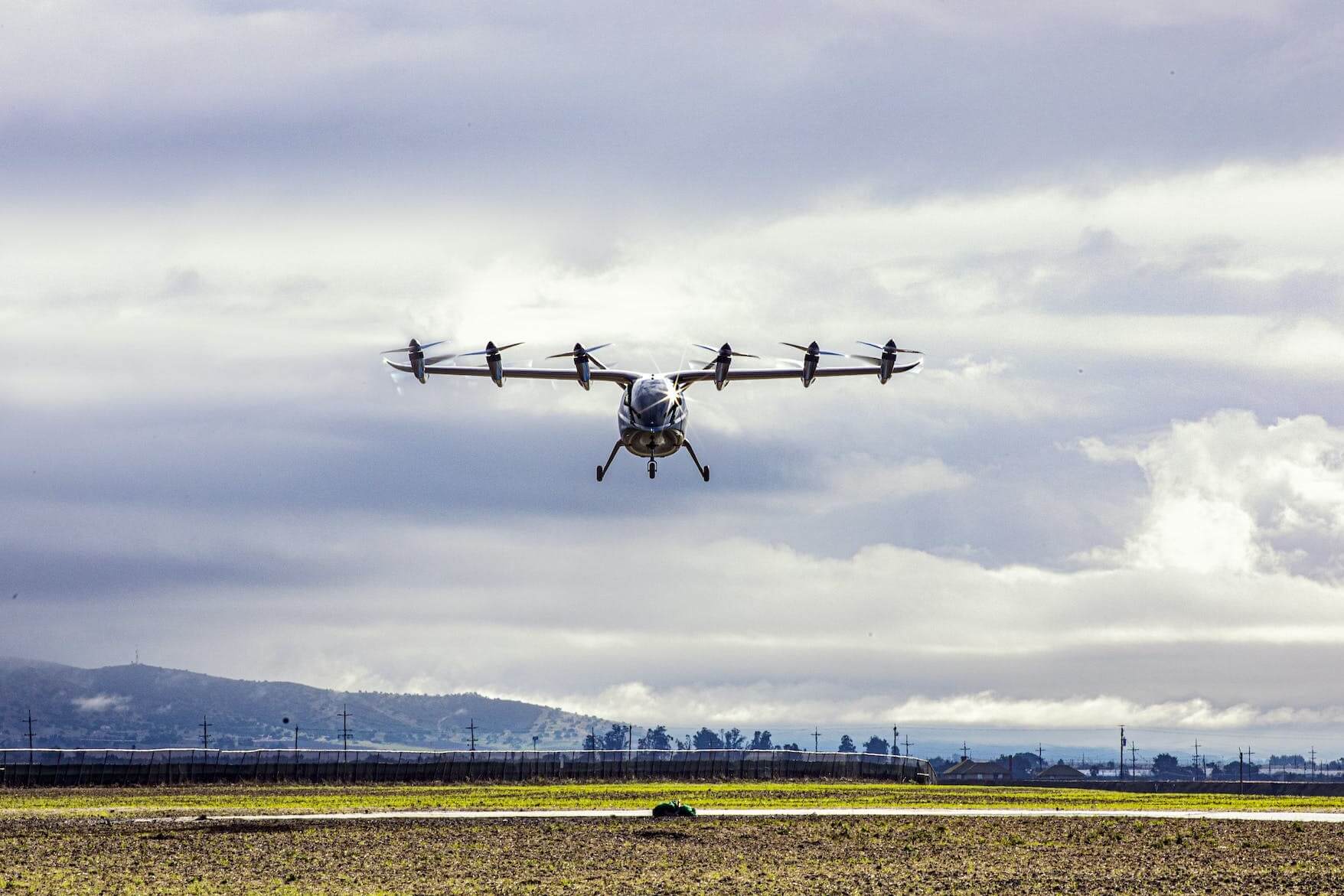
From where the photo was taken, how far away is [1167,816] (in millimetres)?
68375

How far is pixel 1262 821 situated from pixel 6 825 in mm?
48798

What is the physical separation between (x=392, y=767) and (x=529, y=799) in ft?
89.7

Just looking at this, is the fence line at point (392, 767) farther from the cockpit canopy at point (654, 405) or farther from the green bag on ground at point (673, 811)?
the cockpit canopy at point (654, 405)

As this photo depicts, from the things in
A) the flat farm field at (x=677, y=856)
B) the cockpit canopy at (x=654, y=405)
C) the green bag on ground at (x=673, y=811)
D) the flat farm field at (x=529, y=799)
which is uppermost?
the cockpit canopy at (x=654, y=405)

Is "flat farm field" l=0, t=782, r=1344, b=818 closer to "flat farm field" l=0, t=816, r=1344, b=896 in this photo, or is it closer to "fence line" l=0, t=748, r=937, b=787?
"fence line" l=0, t=748, r=937, b=787

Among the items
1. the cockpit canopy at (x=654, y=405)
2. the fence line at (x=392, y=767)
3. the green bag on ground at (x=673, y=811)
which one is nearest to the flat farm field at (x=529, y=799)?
the fence line at (x=392, y=767)

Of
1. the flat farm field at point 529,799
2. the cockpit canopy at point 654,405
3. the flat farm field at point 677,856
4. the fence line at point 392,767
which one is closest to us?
the flat farm field at point 677,856

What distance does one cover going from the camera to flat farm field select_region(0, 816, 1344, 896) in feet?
149

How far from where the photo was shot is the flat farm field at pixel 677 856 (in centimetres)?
4553

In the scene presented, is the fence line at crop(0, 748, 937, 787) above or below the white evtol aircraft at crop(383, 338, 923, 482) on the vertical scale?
below

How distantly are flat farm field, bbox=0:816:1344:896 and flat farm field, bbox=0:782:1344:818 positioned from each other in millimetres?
11909

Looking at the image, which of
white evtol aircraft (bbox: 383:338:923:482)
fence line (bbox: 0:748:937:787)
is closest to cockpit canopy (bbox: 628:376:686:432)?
white evtol aircraft (bbox: 383:338:923:482)

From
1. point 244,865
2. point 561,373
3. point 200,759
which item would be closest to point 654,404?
point 561,373

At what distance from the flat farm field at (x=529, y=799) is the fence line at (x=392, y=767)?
160 inches
